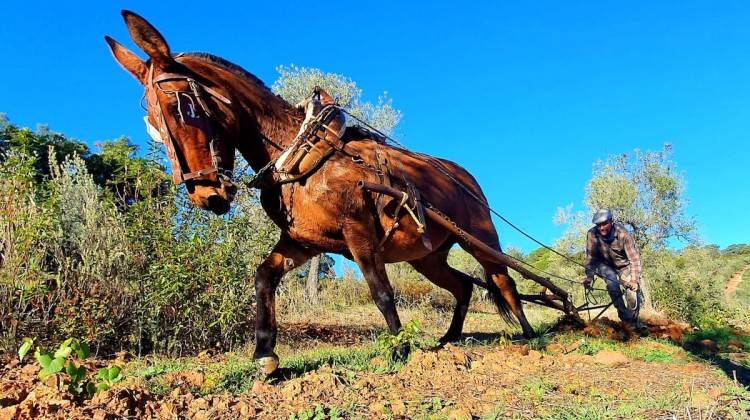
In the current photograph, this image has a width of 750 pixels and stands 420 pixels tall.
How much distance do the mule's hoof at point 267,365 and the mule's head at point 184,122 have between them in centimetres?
112

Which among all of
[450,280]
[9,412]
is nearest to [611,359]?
[450,280]

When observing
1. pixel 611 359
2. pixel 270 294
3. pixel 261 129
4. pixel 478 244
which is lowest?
pixel 611 359

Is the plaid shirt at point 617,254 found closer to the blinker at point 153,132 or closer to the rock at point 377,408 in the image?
the rock at point 377,408

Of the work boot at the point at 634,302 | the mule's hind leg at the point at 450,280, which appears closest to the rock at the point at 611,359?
the mule's hind leg at the point at 450,280

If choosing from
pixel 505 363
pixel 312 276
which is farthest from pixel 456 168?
pixel 312 276

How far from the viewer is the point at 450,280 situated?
21.6 ft

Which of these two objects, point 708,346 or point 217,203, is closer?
point 217,203

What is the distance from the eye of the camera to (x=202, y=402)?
2.91 m

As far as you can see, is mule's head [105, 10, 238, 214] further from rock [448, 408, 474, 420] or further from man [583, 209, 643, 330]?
man [583, 209, 643, 330]

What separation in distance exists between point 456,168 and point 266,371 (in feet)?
12.5

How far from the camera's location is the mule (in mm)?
3570

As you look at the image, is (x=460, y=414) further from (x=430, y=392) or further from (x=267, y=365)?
(x=267, y=365)

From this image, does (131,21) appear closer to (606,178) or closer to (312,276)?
(312,276)

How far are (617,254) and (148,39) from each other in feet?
21.4
